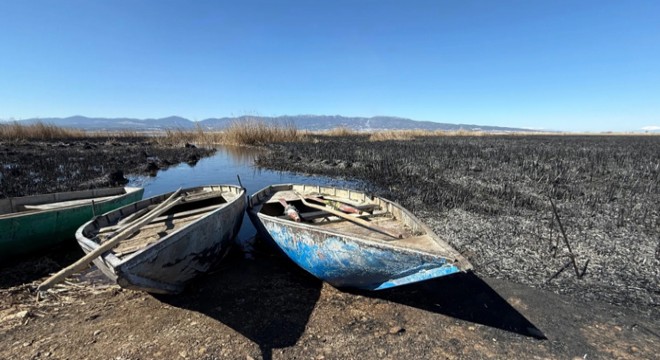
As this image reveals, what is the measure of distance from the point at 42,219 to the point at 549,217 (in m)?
8.85

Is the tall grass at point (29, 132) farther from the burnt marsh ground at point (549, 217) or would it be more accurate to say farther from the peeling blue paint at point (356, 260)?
the peeling blue paint at point (356, 260)

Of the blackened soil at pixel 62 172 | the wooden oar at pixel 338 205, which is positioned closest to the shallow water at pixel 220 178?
the blackened soil at pixel 62 172

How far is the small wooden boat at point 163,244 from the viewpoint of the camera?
293 cm

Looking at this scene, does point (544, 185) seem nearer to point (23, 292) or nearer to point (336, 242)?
point (336, 242)

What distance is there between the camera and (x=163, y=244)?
309cm

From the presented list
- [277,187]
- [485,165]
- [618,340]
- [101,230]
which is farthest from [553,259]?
[485,165]

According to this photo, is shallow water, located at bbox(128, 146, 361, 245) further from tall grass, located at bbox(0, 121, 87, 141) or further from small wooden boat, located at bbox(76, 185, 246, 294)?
tall grass, located at bbox(0, 121, 87, 141)

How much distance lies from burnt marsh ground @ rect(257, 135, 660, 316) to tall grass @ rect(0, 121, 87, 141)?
29065 millimetres

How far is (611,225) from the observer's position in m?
5.74

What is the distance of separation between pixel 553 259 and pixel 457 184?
5202 mm

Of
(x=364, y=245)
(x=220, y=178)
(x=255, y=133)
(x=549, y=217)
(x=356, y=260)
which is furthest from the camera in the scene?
(x=255, y=133)

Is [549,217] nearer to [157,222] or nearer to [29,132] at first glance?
[157,222]

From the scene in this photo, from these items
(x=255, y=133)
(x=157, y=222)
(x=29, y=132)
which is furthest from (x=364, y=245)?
(x=29, y=132)

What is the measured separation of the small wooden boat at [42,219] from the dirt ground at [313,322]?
52cm
